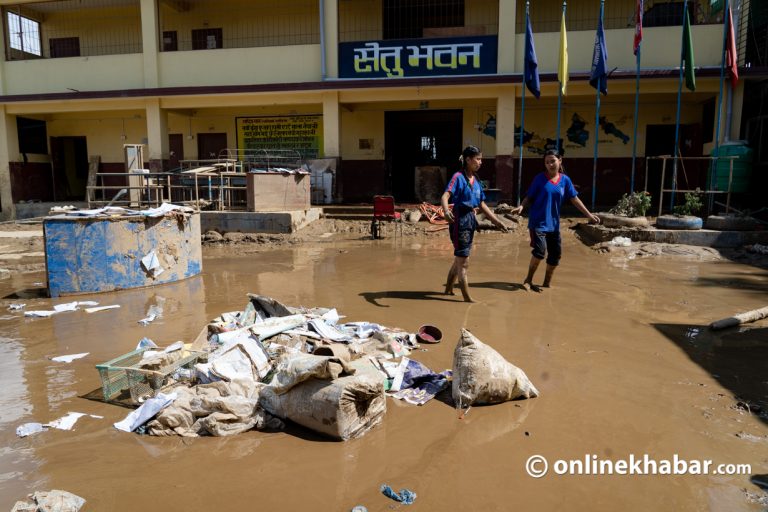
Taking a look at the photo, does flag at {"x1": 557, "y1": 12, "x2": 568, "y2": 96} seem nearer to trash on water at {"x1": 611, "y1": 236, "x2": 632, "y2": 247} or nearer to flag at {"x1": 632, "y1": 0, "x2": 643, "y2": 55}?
flag at {"x1": 632, "y1": 0, "x2": 643, "y2": 55}

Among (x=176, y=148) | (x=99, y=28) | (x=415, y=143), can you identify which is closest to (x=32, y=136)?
(x=99, y=28)

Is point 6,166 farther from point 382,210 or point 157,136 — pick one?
point 382,210

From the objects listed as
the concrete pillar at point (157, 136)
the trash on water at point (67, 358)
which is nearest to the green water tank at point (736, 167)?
the trash on water at point (67, 358)

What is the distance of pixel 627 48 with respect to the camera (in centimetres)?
1491

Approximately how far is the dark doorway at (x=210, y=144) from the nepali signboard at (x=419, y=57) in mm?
5961

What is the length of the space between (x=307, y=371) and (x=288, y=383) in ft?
0.62

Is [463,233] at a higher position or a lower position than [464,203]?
lower

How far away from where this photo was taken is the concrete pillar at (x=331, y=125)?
53.8 feet

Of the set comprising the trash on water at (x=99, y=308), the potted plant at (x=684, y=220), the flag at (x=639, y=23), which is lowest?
the trash on water at (x=99, y=308)

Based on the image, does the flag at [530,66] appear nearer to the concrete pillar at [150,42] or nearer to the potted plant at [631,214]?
→ the potted plant at [631,214]

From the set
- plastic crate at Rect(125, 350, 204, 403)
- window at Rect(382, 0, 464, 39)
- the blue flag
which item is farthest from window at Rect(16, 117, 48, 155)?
plastic crate at Rect(125, 350, 204, 403)

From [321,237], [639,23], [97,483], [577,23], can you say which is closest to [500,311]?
[97,483]

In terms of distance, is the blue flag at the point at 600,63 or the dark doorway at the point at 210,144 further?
the dark doorway at the point at 210,144

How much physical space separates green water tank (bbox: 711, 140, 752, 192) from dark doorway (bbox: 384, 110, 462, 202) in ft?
25.7
